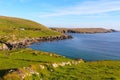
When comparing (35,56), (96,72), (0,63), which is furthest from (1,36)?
(96,72)

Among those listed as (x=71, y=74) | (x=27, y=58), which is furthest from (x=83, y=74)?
(x=27, y=58)

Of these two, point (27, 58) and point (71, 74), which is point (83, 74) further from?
point (27, 58)

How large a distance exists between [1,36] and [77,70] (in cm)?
15322

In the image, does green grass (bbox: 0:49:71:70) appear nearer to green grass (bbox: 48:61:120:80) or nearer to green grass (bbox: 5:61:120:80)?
green grass (bbox: 5:61:120:80)

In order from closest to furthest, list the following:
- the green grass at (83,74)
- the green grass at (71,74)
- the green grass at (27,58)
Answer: the green grass at (71,74)
the green grass at (83,74)
the green grass at (27,58)

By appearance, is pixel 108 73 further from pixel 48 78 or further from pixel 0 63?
pixel 0 63

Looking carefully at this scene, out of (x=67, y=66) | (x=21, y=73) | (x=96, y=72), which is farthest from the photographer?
(x=67, y=66)

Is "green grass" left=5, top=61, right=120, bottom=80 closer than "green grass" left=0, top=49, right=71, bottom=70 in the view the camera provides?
Yes

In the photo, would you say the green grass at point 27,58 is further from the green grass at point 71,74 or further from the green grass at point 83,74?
the green grass at point 83,74

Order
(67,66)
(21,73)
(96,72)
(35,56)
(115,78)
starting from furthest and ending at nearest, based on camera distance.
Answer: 1. (35,56)
2. (67,66)
3. (96,72)
4. (115,78)
5. (21,73)

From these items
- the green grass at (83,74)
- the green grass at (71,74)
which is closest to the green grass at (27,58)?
→ the green grass at (71,74)

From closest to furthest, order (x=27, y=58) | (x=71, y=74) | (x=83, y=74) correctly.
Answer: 1. (x=71, y=74)
2. (x=83, y=74)
3. (x=27, y=58)

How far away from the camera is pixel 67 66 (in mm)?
56094

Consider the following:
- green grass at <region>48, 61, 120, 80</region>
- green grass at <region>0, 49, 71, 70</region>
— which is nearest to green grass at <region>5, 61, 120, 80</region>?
green grass at <region>48, 61, 120, 80</region>
